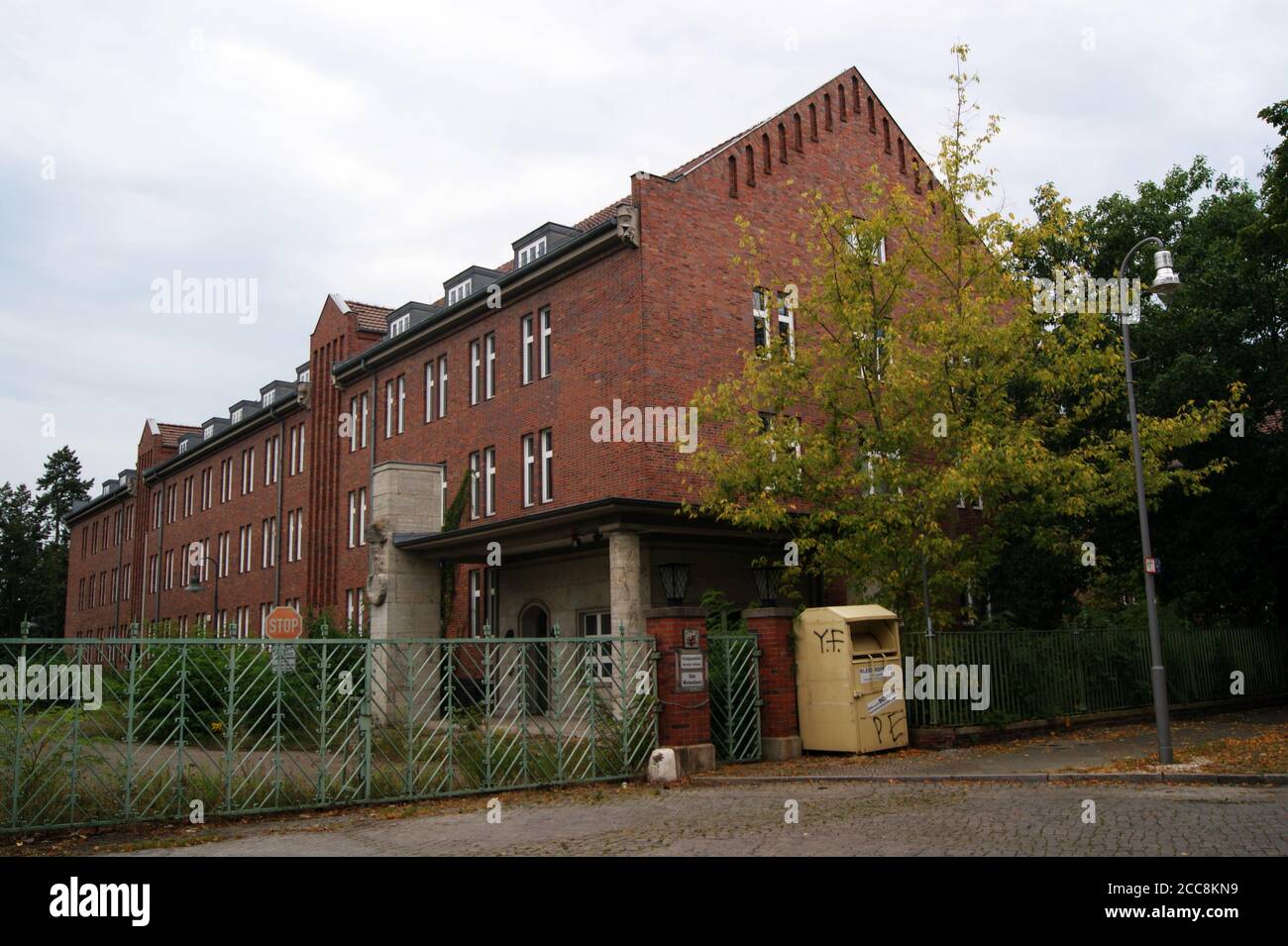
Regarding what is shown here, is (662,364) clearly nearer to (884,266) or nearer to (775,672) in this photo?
(884,266)

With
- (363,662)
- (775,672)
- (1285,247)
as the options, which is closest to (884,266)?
(775,672)

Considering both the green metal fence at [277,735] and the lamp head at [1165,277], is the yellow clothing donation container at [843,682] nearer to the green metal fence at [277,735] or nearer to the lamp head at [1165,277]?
the green metal fence at [277,735]

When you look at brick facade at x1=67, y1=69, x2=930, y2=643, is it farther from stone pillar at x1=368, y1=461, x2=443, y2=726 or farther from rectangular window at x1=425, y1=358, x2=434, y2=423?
stone pillar at x1=368, y1=461, x2=443, y2=726

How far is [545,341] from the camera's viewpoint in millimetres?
25594

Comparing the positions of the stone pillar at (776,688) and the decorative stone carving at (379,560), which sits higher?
the decorative stone carving at (379,560)

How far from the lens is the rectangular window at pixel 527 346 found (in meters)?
26.1

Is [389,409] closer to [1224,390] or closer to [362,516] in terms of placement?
[362,516]

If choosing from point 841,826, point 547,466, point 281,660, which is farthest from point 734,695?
point 547,466

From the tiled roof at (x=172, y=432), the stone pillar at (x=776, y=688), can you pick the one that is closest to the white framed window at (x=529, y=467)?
the stone pillar at (x=776, y=688)

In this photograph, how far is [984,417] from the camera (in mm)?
18312

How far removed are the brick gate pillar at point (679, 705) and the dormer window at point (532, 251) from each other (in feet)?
56.7

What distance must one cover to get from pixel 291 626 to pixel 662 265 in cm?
1032

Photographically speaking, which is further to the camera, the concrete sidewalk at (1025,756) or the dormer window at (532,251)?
the dormer window at (532,251)

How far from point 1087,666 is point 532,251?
18.2 m
